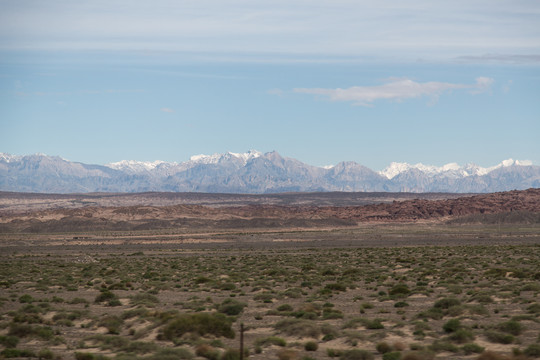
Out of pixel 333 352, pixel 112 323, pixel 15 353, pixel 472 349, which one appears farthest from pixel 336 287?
pixel 15 353

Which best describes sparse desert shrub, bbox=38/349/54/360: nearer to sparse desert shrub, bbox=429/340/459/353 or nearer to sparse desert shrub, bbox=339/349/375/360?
sparse desert shrub, bbox=339/349/375/360

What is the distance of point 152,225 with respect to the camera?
16450 cm

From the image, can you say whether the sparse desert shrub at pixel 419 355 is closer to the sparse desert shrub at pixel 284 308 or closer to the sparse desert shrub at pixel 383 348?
the sparse desert shrub at pixel 383 348

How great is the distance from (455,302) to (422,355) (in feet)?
34.8

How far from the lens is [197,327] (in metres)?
23.1

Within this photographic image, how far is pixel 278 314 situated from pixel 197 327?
6.53 metres

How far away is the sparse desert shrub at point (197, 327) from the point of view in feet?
75.8

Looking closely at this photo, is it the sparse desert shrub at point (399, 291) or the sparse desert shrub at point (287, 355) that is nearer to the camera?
the sparse desert shrub at point (287, 355)

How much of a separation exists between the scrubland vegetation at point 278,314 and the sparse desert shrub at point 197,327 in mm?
38

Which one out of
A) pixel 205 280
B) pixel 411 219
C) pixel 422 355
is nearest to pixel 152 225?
pixel 411 219

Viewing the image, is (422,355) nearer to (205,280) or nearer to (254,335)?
(254,335)

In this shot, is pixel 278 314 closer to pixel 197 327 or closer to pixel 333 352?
pixel 197 327

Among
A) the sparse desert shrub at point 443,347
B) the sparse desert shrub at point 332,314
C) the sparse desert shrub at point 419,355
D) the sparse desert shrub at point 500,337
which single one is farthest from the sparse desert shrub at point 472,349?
the sparse desert shrub at point 332,314

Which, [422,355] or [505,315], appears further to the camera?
[505,315]
